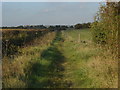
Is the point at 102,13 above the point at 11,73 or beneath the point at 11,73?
above

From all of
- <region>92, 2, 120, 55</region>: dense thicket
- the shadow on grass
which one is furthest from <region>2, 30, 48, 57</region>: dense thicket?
<region>92, 2, 120, 55</region>: dense thicket

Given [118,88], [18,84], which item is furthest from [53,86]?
[118,88]

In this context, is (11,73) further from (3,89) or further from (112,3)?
(112,3)

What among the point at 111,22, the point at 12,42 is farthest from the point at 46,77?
the point at 12,42

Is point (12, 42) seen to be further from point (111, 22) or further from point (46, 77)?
point (46, 77)

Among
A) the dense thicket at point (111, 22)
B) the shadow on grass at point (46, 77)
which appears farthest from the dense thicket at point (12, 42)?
the dense thicket at point (111, 22)

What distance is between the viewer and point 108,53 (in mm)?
11953

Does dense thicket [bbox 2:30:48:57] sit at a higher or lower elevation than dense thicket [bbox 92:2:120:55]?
lower

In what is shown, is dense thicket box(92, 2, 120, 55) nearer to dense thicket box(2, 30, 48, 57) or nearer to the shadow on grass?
the shadow on grass

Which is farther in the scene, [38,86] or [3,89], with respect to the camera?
[38,86]

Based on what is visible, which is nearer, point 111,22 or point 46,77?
point 46,77

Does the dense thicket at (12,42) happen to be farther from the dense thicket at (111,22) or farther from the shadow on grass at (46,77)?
the dense thicket at (111,22)

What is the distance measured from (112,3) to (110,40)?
2.21 metres

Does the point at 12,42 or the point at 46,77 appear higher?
the point at 12,42
